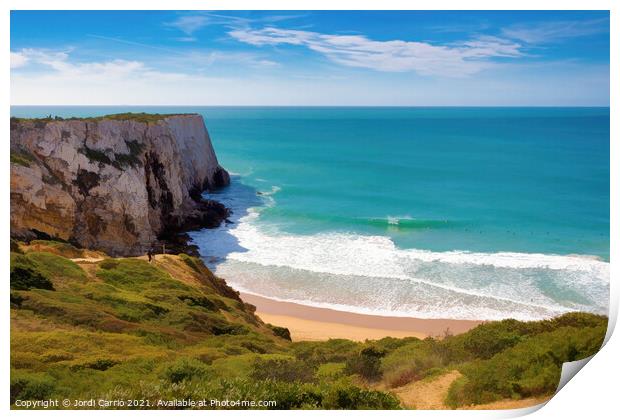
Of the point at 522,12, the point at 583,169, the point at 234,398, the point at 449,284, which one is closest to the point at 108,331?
the point at 234,398

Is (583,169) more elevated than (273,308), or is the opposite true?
(583,169)

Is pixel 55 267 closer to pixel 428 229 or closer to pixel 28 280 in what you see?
pixel 28 280

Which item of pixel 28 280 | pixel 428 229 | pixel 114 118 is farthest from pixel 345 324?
pixel 114 118

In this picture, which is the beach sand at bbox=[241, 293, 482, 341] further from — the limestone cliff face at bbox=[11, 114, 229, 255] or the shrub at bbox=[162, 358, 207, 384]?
the limestone cliff face at bbox=[11, 114, 229, 255]

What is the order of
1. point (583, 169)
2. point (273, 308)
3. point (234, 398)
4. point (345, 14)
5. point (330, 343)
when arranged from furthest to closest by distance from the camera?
point (583, 169), point (273, 308), point (330, 343), point (345, 14), point (234, 398)

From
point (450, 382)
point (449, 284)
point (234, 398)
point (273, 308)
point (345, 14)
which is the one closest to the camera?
point (234, 398)

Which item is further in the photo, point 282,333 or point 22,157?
point 22,157
